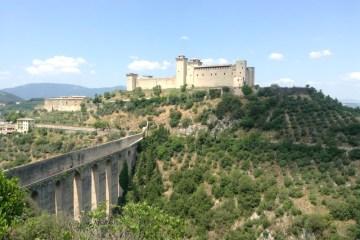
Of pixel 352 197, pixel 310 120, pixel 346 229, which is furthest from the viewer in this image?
pixel 310 120

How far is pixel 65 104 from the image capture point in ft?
208

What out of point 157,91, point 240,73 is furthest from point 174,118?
point 240,73

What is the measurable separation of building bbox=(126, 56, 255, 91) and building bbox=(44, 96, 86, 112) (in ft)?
37.4

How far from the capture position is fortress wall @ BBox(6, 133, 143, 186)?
1848 cm

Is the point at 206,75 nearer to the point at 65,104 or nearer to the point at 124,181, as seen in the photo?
the point at 65,104

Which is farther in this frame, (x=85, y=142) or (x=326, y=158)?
(x=85, y=142)

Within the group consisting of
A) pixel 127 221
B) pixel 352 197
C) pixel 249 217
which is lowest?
pixel 249 217

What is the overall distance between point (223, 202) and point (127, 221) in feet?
59.6

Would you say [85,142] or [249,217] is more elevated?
[85,142]

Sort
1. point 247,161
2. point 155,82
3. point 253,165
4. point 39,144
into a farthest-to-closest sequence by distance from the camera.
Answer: point 155,82 < point 39,144 < point 247,161 < point 253,165

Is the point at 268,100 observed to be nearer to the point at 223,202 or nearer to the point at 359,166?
the point at 359,166

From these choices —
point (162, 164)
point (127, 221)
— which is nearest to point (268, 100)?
point (162, 164)

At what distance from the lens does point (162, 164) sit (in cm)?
3797

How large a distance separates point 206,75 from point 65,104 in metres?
22.0
